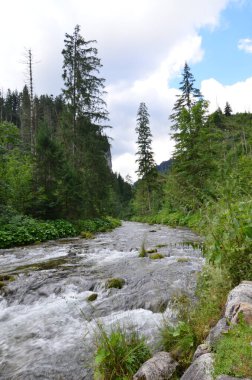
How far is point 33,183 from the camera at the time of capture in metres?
20.9

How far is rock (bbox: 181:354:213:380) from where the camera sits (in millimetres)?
2605

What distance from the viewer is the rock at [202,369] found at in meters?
2.61

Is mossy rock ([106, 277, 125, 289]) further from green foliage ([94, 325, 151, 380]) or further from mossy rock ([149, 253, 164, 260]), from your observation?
green foliage ([94, 325, 151, 380])

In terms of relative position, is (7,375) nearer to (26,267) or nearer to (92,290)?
(92,290)

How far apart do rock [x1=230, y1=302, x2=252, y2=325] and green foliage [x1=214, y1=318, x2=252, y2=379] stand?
0.29ft

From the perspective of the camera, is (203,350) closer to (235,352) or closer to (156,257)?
(235,352)

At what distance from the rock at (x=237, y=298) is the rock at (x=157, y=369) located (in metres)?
0.79

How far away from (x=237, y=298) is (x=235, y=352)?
0.98 m

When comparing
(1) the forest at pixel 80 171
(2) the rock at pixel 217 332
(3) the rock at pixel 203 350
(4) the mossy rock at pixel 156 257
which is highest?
(1) the forest at pixel 80 171

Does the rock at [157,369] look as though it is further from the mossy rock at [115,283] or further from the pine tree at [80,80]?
the pine tree at [80,80]

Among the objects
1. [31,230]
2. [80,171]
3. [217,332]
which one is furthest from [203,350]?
[80,171]

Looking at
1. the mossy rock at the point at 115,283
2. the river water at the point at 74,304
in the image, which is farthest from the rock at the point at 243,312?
the mossy rock at the point at 115,283

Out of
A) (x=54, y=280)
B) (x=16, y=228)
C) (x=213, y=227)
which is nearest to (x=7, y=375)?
(x=213, y=227)

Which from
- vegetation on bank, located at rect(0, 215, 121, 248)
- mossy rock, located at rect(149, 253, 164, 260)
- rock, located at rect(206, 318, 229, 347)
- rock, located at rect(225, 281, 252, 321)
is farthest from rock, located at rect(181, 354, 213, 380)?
vegetation on bank, located at rect(0, 215, 121, 248)
